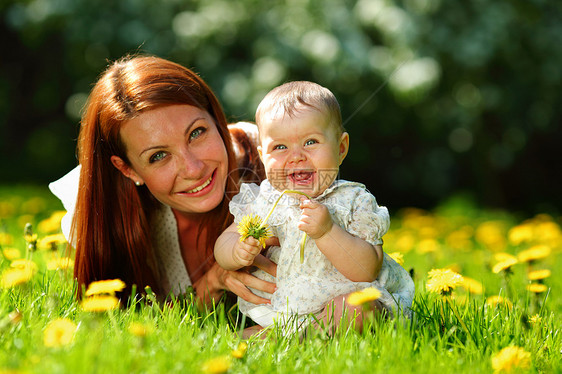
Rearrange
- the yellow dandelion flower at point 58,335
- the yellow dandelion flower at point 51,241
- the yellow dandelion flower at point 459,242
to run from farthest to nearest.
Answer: the yellow dandelion flower at point 459,242, the yellow dandelion flower at point 51,241, the yellow dandelion flower at point 58,335

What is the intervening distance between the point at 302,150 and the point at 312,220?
0.23 m

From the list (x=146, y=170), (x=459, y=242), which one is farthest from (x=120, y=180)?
(x=459, y=242)

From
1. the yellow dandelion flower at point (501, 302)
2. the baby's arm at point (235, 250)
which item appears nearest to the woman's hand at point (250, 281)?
the baby's arm at point (235, 250)

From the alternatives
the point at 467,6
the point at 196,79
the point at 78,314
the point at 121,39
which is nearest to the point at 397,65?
the point at 467,6

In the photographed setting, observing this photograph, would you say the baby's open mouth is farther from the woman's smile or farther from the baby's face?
the woman's smile

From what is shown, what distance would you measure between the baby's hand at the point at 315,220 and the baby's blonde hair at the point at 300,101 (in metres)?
0.28

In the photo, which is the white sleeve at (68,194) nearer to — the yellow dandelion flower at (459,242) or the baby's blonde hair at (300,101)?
the baby's blonde hair at (300,101)

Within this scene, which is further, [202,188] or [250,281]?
[202,188]

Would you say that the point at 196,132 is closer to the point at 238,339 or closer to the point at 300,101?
the point at 300,101

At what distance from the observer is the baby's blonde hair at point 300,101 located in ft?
5.80

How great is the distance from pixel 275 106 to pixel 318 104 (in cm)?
13

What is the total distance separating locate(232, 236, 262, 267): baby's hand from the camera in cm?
179

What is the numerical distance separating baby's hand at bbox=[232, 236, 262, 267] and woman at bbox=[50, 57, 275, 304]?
180mm

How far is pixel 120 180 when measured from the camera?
94.1 inches
